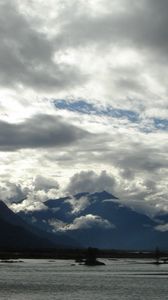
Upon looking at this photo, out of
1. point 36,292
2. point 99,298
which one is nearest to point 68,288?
point 36,292

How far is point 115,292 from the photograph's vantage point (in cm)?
13138

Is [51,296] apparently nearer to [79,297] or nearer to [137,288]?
[79,297]

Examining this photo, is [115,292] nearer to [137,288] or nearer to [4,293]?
[137,288]

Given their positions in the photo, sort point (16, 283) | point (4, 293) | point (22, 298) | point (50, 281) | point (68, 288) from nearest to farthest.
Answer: point (22, 298) → point (4, 293) → point (68, 288) → point (16, 283) → point (50, 281)

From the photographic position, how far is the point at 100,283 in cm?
15950

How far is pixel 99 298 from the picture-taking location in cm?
11875

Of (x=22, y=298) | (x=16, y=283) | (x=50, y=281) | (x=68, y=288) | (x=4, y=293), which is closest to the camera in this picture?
(x=22, y=298)

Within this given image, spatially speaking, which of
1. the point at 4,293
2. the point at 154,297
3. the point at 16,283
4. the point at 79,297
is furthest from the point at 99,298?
the point at 16,283

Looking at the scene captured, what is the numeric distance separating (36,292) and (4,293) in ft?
28.1

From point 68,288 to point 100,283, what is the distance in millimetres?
19838

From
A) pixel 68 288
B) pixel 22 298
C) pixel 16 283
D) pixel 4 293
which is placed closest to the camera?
pixel 22 298

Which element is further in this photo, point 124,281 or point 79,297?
point 124,281

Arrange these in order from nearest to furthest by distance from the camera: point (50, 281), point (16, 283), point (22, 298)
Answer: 1. point (22, 298)
2. point (16, 283)
3. point (50, 281)

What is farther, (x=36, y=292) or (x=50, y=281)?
(x=50, y=281)
